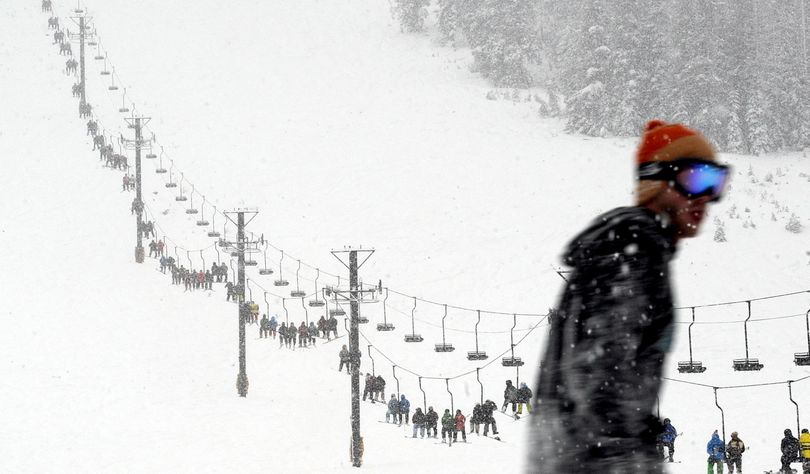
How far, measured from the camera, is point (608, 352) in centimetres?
159

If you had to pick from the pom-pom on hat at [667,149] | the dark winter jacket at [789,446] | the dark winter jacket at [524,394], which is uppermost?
the pom-pom on hat at [667,149]

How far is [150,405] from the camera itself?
98.9 ft

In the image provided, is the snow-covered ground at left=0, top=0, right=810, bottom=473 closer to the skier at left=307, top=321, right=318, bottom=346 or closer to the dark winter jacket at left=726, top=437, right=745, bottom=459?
the skier at left=307, top=321, right=318, bottom=346

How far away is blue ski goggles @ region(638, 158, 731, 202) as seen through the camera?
69.7 inches

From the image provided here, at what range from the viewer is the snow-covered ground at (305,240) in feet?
91.9

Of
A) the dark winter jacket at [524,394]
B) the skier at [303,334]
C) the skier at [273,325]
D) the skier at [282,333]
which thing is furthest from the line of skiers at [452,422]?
the skier at [273,325]

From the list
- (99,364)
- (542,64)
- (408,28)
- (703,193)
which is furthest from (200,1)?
(703,193)

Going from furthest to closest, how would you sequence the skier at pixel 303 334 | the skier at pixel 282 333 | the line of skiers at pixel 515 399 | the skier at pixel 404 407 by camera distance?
the skier at pixel 282 333
the skier at pixel 303 334
the skier at pixel 404 407
the line of skiers at pixel 515 399

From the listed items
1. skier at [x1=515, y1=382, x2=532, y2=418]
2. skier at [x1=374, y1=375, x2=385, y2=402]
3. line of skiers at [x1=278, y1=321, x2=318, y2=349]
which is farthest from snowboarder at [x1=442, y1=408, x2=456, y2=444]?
line of skiers at [x1=278, y1=321, x2=318, y2=349]

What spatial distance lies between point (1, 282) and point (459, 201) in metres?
24.0

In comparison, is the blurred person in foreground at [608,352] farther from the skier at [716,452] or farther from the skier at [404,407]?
the skier at [404,407]

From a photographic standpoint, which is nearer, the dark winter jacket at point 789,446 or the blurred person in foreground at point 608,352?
the blurred person in foreground at point 608,352

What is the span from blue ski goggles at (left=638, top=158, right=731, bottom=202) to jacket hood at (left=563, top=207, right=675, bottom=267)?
0.43 ft

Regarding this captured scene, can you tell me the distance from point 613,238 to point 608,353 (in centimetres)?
19
